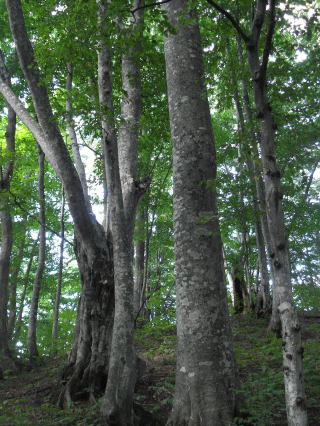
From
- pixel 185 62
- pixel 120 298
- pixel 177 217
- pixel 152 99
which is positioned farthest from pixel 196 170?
pixel 152 99

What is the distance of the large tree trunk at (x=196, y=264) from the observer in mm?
3623

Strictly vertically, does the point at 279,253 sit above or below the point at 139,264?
below

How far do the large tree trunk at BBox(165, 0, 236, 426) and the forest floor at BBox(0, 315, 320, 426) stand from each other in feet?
1.21

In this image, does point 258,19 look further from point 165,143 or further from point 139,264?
point 139,264

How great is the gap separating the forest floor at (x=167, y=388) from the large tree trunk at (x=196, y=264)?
0.37m

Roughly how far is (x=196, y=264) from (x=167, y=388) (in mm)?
2388

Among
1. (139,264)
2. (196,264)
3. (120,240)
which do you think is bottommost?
(196,264)

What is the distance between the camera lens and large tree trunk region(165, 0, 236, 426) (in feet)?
11.9

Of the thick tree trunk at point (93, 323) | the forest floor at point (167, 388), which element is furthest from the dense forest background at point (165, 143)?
the thick tree trunk at point (93, 323)

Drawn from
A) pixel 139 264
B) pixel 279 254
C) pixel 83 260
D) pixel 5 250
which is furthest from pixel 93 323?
pixel 139 264

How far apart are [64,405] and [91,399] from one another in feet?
1.58

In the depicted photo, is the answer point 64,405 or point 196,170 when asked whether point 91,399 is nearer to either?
point 64,405

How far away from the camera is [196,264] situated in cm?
402

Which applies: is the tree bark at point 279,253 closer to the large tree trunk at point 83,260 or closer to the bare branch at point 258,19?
the bare branch at point 258,19
